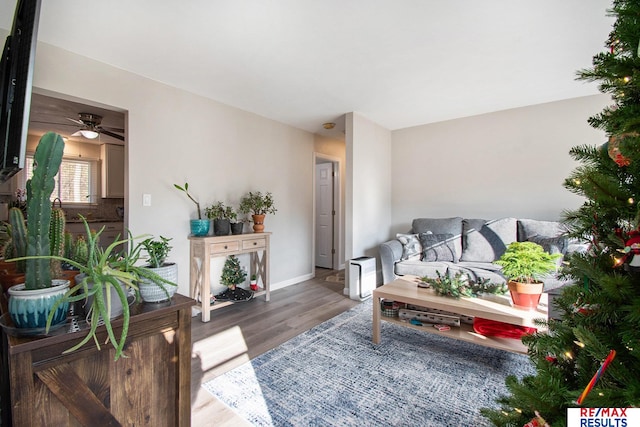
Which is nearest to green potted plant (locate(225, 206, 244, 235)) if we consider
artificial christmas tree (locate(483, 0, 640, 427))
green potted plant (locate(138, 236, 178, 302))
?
green potted plant (locate(138, 236, 178, 302))

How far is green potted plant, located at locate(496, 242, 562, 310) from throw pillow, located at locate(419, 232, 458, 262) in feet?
5.34

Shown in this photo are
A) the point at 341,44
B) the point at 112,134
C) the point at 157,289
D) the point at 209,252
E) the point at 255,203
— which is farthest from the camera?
the point at 112,134

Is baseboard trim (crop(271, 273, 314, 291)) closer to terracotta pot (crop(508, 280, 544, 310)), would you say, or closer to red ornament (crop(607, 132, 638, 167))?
terracotta pot (crop(508, 280, 544, 310))

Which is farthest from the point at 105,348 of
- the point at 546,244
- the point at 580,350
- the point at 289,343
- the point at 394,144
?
the point at 394,144

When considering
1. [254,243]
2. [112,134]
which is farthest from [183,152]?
[112,134]

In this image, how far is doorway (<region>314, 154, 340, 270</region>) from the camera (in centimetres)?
532

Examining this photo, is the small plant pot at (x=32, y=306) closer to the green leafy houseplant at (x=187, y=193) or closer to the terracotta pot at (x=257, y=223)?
the green leafy houseplant at (x=187, y=193)

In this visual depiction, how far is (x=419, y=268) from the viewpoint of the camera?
3412mm

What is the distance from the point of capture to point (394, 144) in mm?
4777

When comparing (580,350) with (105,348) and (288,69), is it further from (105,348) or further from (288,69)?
(288,69)

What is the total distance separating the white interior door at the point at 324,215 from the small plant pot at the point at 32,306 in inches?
186

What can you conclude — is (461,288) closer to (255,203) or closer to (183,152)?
(255,203)

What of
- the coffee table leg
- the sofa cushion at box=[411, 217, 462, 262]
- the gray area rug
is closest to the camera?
the gray area rug

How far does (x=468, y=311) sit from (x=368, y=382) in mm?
815
